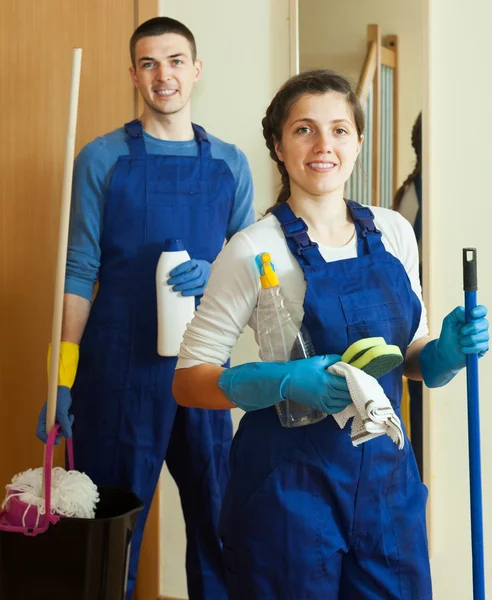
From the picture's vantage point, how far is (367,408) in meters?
1.22

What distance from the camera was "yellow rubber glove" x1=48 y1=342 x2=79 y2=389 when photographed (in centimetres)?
200

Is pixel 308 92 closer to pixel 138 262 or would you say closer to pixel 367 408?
pixel 367 408

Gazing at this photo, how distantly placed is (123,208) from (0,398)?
73 centimetres

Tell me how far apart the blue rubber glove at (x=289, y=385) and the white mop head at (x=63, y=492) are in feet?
1.99

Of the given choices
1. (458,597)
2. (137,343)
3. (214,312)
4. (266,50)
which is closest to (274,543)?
(214,312)

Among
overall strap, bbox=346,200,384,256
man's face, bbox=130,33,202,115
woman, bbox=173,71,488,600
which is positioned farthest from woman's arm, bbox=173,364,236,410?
man's face, bbox=130,33,202,115

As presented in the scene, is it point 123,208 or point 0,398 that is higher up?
point 123,208

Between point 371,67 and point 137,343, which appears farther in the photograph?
point 371,67

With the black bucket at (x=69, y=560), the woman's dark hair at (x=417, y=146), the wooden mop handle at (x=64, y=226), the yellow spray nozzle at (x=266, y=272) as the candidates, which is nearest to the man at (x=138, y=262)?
the wooden mop handle at (x=64, y=226)

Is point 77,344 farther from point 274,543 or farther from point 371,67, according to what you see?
point 371,67

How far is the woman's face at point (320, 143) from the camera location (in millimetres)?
1462

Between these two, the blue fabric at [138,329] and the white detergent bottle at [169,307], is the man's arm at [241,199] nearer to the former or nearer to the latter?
the blue fabric at [138,329]

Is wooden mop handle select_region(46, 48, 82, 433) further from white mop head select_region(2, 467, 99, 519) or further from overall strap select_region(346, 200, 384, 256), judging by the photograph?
overall strap select_region(346, 200, 384, 256)

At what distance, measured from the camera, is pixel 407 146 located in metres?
2.18
